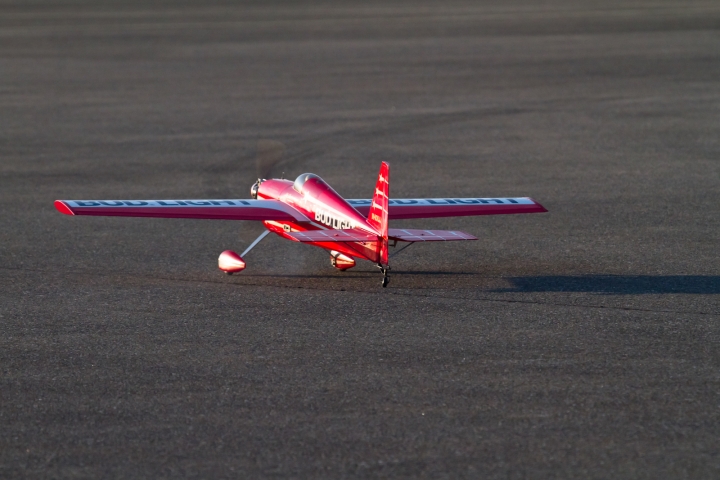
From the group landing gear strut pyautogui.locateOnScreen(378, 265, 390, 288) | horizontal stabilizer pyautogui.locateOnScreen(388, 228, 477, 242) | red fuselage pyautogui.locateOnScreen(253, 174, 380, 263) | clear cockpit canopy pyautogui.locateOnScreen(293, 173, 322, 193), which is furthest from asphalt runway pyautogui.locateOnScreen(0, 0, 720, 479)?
clear cockpit canopy pyautogui.locateOnScreen(293, 173, 322, 193)

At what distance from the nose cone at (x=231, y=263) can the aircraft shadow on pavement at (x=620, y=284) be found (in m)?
3.42

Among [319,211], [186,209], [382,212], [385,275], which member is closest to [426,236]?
[382,212]

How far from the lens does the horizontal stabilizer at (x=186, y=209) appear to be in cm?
1177

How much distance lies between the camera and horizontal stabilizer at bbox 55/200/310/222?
463 inches

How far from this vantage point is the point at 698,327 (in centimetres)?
1056

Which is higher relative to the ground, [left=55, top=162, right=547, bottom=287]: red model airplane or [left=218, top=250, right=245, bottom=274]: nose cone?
[left=55, top=162, right=547, bottom=287]: red model airplane

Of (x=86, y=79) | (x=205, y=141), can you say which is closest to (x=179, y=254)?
(x=205, y=141)

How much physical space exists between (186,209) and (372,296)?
8.77ft

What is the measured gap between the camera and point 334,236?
11.4 metres

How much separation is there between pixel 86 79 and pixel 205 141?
37.3 ft

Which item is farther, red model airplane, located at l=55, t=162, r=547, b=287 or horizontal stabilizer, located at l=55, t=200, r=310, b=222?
horizontal stabilizer, located at l=55, t=200, r=310, b=222

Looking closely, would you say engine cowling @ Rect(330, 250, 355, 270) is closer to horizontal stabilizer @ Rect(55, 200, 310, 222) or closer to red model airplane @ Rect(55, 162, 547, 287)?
red model airplane @ Rect(55, 162, 547, 287)

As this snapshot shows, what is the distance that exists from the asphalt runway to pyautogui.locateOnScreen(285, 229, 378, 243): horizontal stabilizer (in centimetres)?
79

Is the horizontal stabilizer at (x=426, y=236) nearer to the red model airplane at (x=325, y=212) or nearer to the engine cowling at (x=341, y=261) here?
the red model airplane at (x=325, y=212)
